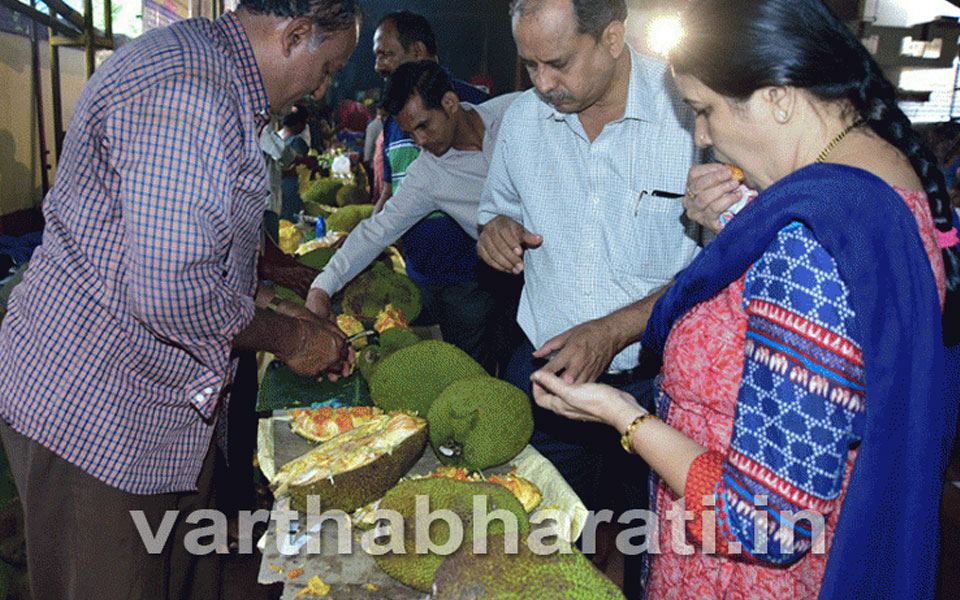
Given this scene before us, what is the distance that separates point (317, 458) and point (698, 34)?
1.23m

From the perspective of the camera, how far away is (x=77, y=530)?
1577 mm

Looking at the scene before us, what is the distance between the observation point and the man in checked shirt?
4.37ft

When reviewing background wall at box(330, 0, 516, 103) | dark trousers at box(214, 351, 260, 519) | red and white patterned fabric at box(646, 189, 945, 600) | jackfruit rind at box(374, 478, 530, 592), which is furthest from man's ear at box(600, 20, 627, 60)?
background wall at box(330, 0, 516, 103)

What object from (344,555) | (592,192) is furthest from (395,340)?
(344,555)

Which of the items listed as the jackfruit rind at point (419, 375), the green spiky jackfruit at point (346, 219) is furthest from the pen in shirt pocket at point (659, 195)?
the green spiky jackfruit at point (346, 219)

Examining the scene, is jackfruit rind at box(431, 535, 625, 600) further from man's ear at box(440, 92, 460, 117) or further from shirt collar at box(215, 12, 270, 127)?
man's ear at box(440, 92, 460, 117)

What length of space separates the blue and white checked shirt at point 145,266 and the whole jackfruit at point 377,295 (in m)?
1.50

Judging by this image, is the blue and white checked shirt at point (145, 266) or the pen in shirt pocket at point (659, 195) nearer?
the blue and white checked shirt at point (145, 266)

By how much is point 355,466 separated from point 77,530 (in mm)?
662

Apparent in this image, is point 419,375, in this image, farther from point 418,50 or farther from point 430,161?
point 418,50

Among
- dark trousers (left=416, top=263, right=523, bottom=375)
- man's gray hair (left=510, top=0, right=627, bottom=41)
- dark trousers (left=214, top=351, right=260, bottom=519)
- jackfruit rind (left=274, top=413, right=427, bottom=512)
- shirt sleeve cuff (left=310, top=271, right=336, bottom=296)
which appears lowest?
dark trousers (left=214, top=351, right=260, bottom=519)

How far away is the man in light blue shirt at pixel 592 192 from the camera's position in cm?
201

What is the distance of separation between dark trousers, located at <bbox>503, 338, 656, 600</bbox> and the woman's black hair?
1.14 metres

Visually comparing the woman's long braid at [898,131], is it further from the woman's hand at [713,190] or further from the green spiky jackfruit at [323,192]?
the green spiky jackfruit at [323,192]
